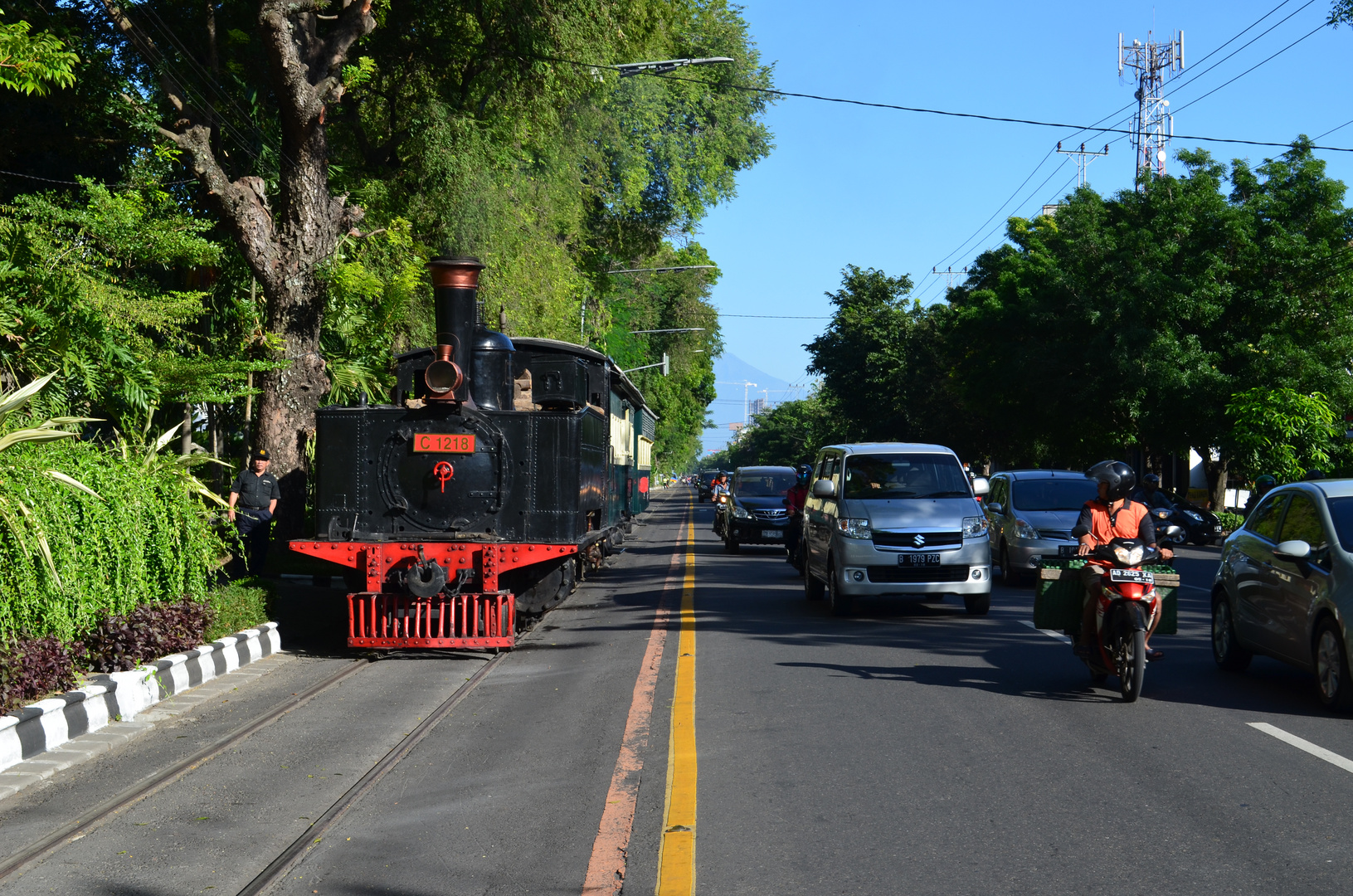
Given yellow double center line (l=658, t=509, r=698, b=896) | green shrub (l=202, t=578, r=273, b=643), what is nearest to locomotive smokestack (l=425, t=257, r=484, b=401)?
green shrub (l=202, t=578, r=273, b=643)

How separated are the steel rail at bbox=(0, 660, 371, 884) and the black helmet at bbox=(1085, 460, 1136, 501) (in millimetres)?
5898

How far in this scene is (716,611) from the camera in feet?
45.9

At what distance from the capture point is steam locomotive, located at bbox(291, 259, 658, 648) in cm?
1135

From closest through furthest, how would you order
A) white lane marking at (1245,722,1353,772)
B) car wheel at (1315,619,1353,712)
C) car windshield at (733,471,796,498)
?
white lane marking at (1245,722,1353,772) → car wheel at (1315,619,1353,712) → car windshield at (733,471,796,498)

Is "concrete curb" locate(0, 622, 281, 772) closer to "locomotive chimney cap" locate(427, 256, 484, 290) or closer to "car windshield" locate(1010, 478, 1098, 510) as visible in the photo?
"locomotive chimney cap" locate(427, 256, 484, 290)

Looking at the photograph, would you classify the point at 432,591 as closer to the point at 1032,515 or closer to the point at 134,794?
the point at 134,794

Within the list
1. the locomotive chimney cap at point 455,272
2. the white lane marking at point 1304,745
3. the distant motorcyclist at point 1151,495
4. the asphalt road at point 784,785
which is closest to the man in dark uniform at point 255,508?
the locomotive chimney cap at point 455,272

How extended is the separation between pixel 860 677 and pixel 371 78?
1508 cm

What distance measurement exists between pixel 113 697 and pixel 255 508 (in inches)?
274

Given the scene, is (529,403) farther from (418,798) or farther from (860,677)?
(418,798)

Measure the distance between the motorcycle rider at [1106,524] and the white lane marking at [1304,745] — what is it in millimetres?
1323

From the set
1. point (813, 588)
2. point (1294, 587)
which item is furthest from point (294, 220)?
point (1294, 587)

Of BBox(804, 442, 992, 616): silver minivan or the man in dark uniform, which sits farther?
the man in dark uniform

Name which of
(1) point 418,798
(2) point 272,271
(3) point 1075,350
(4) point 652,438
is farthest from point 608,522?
(3) point 1075,350
